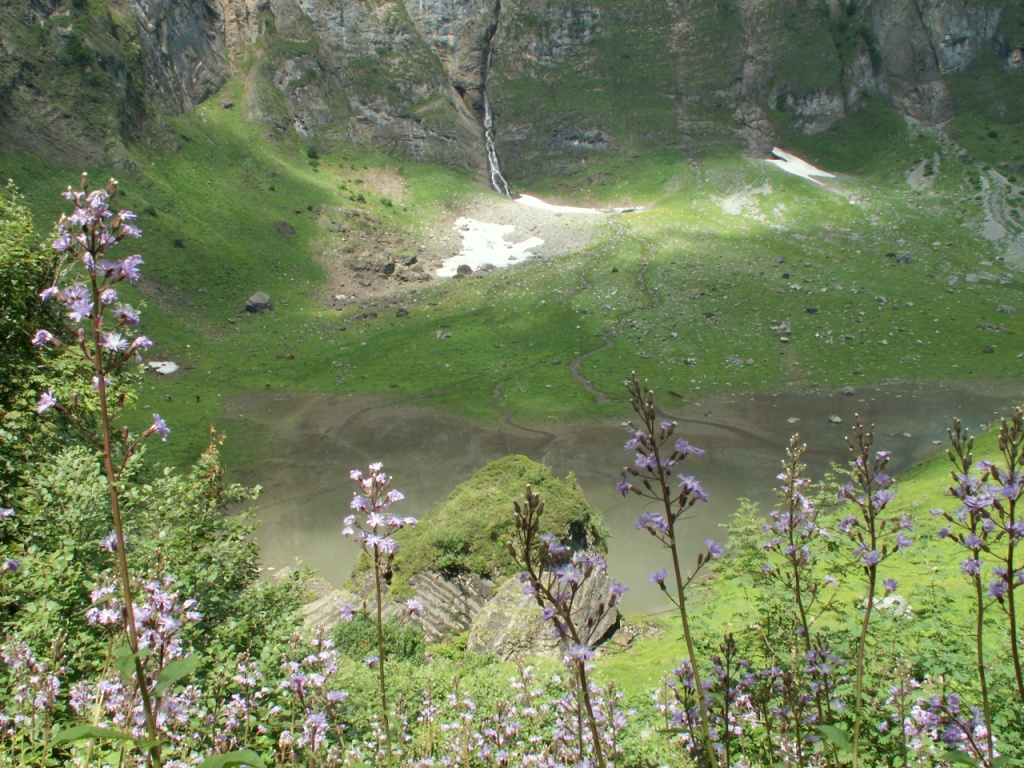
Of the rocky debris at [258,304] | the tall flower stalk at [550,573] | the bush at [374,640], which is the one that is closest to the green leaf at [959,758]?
the tall flower stalk at [550,573]

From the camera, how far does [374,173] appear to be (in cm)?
10325

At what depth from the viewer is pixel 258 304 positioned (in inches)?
2650

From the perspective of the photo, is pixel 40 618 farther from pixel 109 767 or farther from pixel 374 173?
pixel 374 173

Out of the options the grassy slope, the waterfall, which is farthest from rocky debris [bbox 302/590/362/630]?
the waterfall

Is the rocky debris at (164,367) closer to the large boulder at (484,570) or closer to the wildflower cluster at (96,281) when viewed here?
the large boulder at (484,570)

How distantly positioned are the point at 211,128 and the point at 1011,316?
104 metres

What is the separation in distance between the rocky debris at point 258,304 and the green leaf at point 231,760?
70270 millimetres

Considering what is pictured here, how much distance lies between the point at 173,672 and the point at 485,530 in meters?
17.1

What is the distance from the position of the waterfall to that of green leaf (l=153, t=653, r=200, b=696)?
113 meters

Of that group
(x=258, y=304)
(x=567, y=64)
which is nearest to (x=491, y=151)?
(x=567, y=64)

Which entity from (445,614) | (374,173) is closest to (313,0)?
(374,173)

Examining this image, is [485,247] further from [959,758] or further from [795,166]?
[959,758]

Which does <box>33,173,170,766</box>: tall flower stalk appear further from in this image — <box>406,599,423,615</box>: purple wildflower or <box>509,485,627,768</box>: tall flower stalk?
<box>509,485,627,768</box>: tall flower stalk

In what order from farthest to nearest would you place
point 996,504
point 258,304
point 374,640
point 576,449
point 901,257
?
point 901,257 → point 258,304 → point 576,449 → point 374,640 → point 996,504
